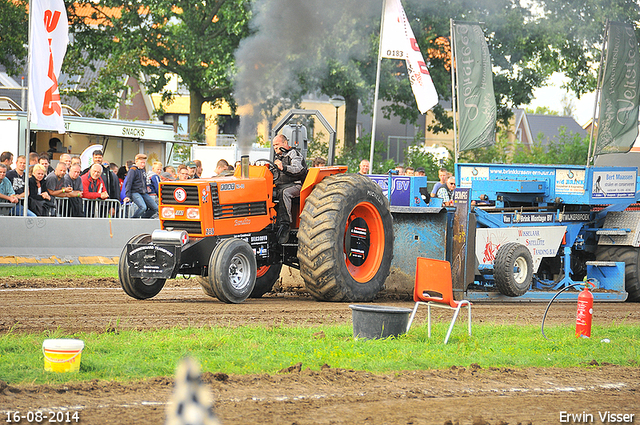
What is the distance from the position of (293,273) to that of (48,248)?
494 centimetres

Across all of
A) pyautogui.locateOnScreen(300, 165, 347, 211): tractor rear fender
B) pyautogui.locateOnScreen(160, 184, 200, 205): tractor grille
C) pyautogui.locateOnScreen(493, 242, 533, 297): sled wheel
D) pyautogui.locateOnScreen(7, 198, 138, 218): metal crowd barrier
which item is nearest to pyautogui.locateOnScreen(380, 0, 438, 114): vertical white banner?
pyautogui.locateOnScreen(7, 198, 138, 218): metal crowd barrier

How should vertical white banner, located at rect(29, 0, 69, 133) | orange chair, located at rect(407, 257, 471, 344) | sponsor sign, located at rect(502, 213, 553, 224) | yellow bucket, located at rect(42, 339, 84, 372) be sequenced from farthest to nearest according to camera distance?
vertical white banner, located at rect(29, 0, 69, 133) → sponsor sign, located at rect(502, 213, 553, 224) → orange chair, located at rect(407, 257, 471, 344) → yellow bucket, located at rect(42, 339, 84, 372)

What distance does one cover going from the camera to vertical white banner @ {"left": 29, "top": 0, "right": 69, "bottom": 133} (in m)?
13.3

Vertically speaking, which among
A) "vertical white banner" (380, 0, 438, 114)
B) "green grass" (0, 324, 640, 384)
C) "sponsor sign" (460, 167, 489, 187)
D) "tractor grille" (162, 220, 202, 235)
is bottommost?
"green grass" (0, 324, 640, 384)

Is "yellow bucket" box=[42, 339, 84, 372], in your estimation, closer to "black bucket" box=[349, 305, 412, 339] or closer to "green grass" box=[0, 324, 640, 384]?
"green grass" box=[0, 324, 640, 384]

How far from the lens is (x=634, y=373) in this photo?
6.16m

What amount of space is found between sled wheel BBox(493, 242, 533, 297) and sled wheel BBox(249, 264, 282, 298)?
9.49 feet

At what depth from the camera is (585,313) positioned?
7566 mm

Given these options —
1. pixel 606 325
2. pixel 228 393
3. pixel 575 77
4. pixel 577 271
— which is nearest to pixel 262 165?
pixel 606 325

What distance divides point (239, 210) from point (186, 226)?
0.66 metres

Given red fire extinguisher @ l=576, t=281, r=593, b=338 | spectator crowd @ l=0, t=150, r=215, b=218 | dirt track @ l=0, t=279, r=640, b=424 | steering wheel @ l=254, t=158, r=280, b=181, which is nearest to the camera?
dirt track @ l=0, t=279, r=640, b=424

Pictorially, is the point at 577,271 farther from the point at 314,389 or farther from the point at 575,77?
the point at 575,77

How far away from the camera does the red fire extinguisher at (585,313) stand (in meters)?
7.54

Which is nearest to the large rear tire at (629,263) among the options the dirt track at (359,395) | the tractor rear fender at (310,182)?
the tractor rear fender at (310,182)
